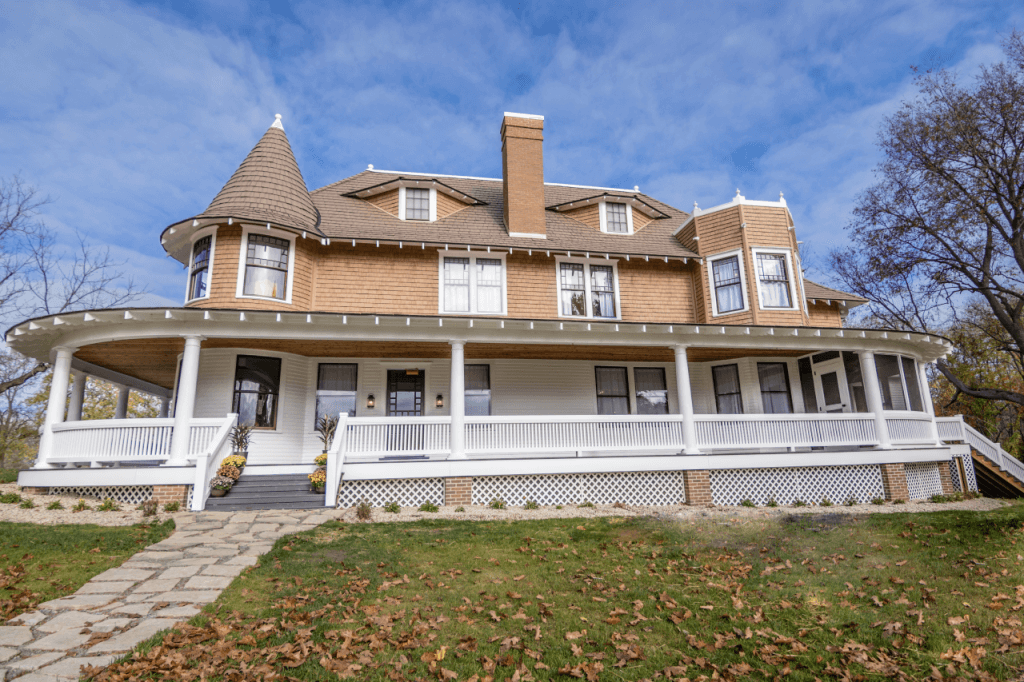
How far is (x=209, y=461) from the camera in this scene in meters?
10.5

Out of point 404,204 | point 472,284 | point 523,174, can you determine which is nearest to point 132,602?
point 472,284

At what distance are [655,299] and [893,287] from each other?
15307 millimetres

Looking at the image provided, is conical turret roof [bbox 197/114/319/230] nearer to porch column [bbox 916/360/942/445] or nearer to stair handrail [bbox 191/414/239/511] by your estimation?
stair handrail [bbox 191/414/239/511]

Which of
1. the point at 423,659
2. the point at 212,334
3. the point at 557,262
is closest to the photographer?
the point at 423,659

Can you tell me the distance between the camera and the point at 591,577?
6.23 m

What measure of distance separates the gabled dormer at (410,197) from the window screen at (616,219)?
4678mm

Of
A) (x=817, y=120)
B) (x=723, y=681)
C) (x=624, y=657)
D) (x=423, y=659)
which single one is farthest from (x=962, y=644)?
(x=817, y=120)

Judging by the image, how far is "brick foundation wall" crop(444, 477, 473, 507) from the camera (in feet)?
37.1

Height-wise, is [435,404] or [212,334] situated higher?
[212,334]

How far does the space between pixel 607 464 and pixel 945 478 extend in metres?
10.0

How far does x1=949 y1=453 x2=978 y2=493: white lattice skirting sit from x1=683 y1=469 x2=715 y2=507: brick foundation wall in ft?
27.7

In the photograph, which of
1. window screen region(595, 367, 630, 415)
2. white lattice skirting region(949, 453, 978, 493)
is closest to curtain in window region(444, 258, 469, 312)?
window screen region(595, 367, 630, 415)

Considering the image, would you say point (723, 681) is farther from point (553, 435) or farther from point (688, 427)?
point (688, 427)

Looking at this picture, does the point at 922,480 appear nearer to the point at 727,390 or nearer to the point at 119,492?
the point at 727,390
